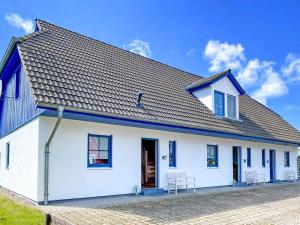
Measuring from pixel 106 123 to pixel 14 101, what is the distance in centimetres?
501

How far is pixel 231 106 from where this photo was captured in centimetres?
1850

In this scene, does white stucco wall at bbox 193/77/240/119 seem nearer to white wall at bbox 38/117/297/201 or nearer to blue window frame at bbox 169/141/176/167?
white wall at bbox 38/117/297/201

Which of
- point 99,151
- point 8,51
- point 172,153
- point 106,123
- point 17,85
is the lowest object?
point 172,153

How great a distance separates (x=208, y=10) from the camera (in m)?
14.8

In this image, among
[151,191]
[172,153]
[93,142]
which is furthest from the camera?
[172,153]

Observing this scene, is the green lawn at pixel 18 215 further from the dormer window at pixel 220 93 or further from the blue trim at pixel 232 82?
the blue trim at pixel 232 82

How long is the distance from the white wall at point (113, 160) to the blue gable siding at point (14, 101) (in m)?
1.41

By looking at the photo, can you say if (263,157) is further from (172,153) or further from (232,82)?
(172,153)

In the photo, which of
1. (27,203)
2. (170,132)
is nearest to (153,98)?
(170,132)

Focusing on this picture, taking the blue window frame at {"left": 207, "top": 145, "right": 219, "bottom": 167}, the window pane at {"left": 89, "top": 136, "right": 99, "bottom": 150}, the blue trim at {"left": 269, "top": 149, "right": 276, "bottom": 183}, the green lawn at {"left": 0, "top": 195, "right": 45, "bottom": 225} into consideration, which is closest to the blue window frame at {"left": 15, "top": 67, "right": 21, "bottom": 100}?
the window pane at {"left": 89, "top": 136, "right": 99, "bottom": 150}

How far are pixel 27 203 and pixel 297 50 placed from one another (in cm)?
1739

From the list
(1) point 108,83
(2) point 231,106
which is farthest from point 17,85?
(2) point 231,106

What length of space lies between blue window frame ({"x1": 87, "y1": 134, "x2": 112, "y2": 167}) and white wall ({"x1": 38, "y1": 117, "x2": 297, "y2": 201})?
0.57ft

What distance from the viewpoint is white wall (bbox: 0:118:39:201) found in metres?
10.4
